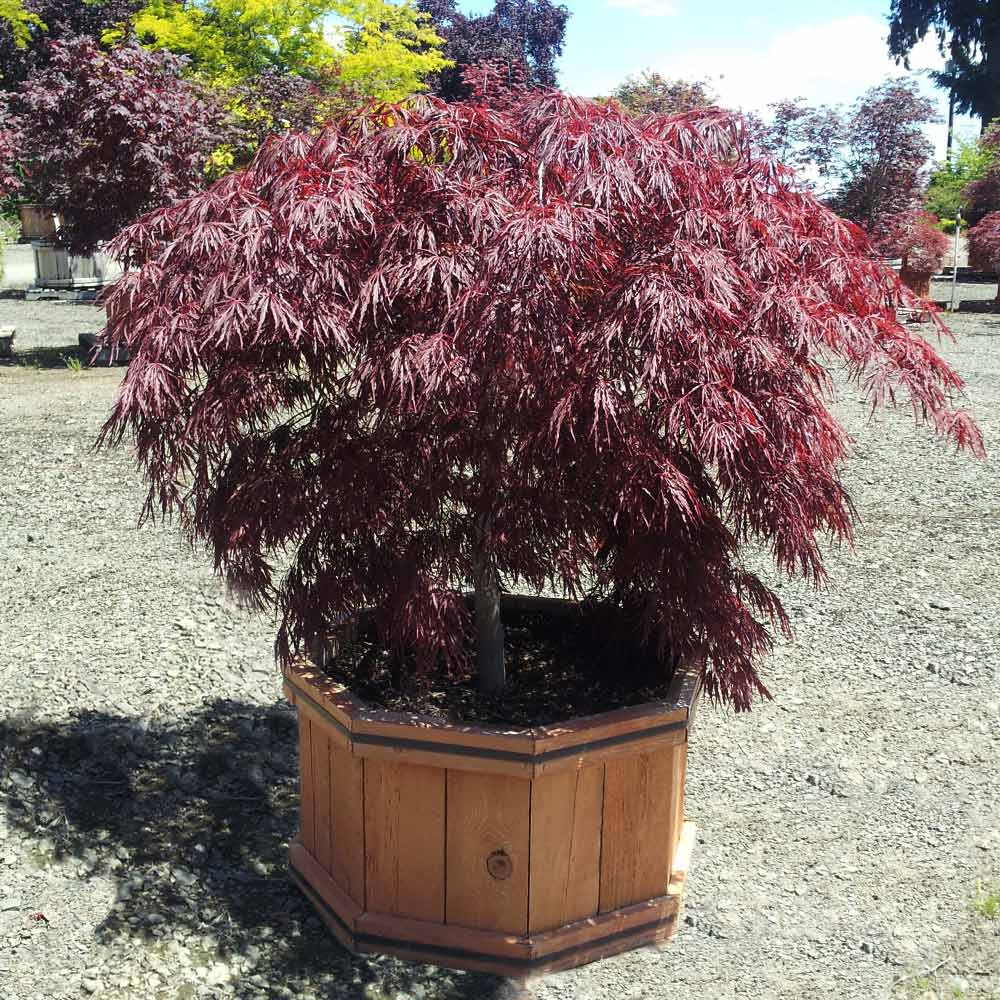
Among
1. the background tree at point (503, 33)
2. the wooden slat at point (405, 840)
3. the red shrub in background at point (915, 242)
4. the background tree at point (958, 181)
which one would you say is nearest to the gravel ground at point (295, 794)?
the wooden slat at point (405, 840)

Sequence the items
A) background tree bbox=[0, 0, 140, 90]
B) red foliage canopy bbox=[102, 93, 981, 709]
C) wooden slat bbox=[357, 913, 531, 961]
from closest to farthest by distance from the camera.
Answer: red foliage canopy bbox=[102, 93, 981, 709] → wooden slat bbox=[357, 913, 531, 961] → background tree bbox=[0, 0, 140, 90]

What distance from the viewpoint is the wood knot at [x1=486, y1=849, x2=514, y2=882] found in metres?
2.49

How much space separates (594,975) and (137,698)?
1.99 meters

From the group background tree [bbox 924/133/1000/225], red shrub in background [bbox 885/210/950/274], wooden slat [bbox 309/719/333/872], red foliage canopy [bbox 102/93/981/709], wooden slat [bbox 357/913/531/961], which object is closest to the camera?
red foliage canopy [bbox 102/93/981/709]

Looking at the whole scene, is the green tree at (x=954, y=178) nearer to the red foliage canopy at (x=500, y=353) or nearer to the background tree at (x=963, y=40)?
the background tree at (x=963, y=40)

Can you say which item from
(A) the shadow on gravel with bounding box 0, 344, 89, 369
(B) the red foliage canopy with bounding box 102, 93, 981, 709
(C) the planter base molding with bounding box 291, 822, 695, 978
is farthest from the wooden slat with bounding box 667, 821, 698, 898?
(A) the shadow on gravel with bounding box 0, 344, 89, 369

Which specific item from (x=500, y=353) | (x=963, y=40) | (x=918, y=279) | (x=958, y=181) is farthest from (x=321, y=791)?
(x=963, y=40)

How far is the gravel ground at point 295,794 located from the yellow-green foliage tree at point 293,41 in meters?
16.1

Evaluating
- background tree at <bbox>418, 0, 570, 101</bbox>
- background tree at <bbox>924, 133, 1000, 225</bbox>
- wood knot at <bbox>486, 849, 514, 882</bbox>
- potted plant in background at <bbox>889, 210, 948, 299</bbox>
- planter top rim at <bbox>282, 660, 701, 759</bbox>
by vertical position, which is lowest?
wood knot at <bbox>486, 849, 514, 882</bbox>

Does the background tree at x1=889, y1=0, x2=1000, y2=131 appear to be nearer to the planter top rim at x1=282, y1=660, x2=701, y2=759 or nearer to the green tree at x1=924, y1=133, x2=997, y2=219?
the green tree at x1=924, y1=133, x2=997, y2=219

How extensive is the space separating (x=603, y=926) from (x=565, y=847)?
0.27 metres

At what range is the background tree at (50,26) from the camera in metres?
27.0

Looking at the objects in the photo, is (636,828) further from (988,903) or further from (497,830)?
(988,903)

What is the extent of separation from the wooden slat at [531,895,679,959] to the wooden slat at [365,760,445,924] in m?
0.25
